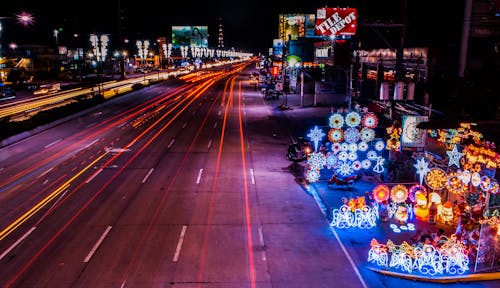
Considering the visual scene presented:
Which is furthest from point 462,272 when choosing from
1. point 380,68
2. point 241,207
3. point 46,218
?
point 380,68

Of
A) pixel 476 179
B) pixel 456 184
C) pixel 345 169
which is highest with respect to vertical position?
pixel 476 179

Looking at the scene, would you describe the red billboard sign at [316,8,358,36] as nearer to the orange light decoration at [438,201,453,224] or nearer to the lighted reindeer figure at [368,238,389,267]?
the orange light decoration at [438,201,453,224]

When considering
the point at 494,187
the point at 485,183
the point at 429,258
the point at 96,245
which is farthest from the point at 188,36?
the point at 429,258

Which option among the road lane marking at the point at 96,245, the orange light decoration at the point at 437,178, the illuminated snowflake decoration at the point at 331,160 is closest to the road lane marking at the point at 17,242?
the road lane marking at the point at 96,245

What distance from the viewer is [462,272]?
Answer: 13492mm

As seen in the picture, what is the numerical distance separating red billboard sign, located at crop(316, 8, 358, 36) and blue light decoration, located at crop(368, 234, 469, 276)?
88.9 feet

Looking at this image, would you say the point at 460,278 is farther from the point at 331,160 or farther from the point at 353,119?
the point at 353,119

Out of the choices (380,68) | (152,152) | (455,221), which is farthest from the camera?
(380,68)

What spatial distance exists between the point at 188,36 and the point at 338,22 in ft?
345

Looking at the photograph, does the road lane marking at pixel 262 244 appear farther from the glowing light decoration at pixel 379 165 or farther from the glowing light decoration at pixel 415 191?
the glowing light decoration at pixel 379 165

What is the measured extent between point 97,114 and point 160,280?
3938cm

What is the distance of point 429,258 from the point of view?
1362 centimetres

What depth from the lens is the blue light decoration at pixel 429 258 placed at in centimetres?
1355

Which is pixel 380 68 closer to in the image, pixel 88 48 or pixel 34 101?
pixel 34 101
